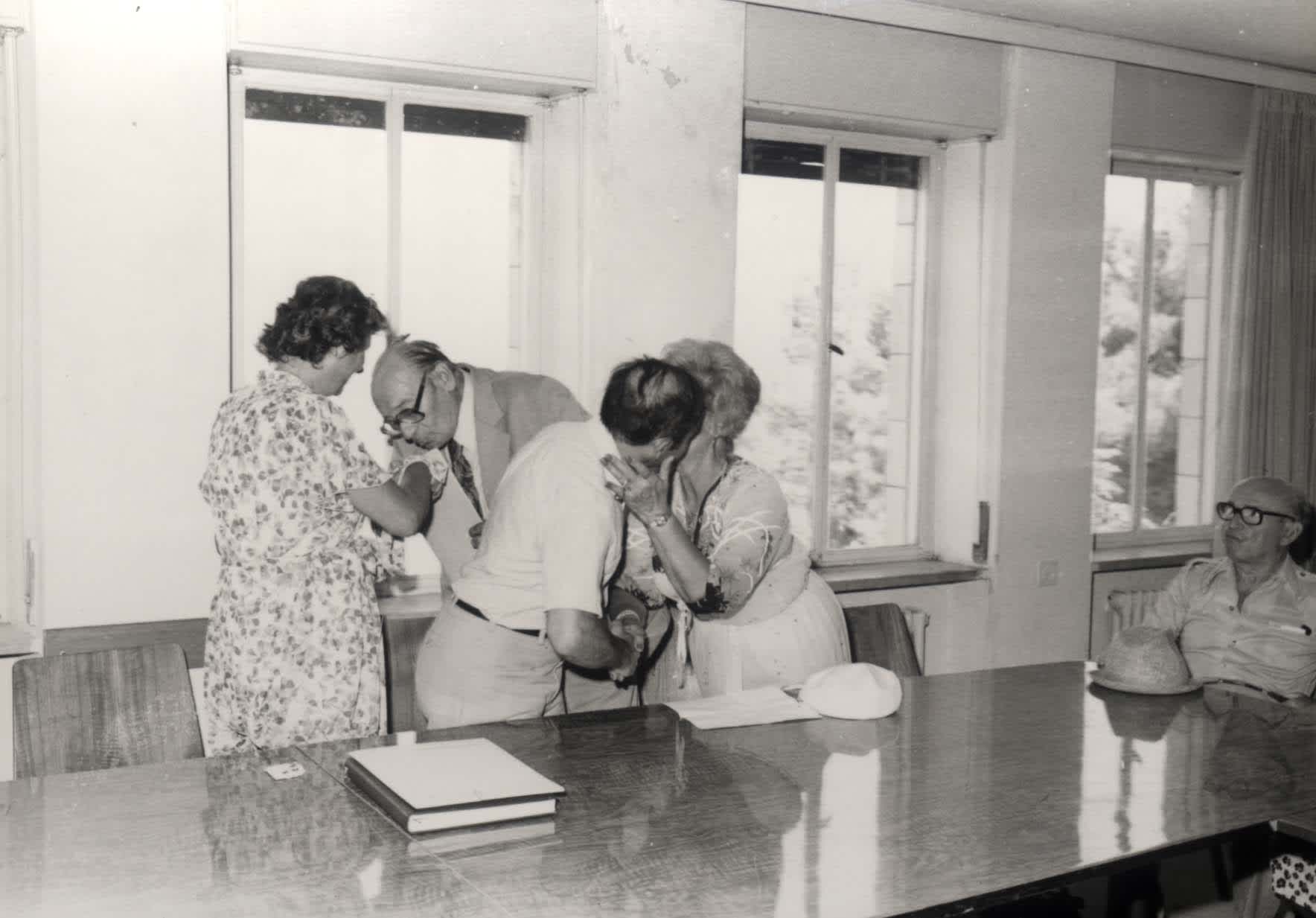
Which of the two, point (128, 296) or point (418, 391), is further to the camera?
point (128, 296)

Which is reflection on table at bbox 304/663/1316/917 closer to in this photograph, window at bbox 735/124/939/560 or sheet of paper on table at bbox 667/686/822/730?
sheet of paper on table at bbox 667/686/822/730

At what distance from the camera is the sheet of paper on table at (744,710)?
2.96m

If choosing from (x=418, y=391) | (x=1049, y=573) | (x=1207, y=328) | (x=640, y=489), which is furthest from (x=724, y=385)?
(x=1207, y=328)

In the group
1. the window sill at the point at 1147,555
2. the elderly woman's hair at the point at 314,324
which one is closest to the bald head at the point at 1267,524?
the window sill at the point at 1147,555

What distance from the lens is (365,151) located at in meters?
4.25

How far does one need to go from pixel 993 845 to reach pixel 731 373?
1475 mm

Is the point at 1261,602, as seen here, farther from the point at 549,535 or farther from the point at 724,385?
the point at 549,535

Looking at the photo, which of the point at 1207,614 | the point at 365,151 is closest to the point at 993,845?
the point at 1207,614

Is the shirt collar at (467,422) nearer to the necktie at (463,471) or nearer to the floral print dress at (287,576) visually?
the necktie at (463,471)

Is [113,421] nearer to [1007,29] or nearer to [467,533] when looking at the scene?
[467,533]

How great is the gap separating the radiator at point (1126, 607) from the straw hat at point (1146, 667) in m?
2.26

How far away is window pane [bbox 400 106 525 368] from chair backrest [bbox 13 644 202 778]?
1700mm

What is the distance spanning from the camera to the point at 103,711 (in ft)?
9.53

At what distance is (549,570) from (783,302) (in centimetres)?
268
